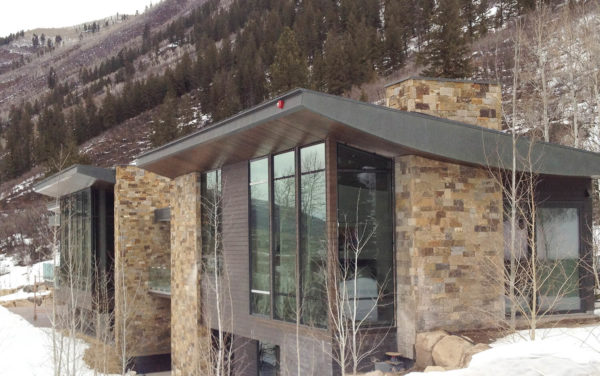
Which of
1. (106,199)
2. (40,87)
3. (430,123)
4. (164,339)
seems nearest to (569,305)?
(430,123)

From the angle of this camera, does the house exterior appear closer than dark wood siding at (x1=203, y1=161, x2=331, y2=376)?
Yes

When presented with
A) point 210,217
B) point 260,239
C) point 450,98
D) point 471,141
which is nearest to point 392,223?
point 471,141

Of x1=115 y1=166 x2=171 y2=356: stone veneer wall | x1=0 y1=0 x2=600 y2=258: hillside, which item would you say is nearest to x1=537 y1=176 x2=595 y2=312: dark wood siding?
x1=0 y1=0 x2=600 y2=258: hillside

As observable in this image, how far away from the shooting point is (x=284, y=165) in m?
13.4

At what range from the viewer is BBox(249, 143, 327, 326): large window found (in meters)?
12.1

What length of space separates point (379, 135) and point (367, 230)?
2.17 metres

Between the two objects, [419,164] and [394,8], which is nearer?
[419,164]

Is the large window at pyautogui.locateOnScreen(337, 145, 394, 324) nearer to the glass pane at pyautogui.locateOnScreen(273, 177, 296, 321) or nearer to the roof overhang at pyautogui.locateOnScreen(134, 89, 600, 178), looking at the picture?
the roof overhang at pyautogui.locateOnScreen(134, 89, 600, 178)

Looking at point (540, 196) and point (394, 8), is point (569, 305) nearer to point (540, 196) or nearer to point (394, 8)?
point (540, 196)

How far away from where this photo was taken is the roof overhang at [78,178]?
74.3ft

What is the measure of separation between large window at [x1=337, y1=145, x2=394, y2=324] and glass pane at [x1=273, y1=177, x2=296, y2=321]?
142 centimetres

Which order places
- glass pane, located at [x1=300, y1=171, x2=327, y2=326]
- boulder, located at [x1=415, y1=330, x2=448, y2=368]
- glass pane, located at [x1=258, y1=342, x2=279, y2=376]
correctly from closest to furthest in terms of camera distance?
1. boulder, located at [x1=415, y1=330, x2=448, y2=368]
2. glass pane, located at [x1=300, y1=171, x2=327, y2=326]
3. glass pane, located at [x1=258, y1=342, x2=279, y2=376]

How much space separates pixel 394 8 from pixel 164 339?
184 ft

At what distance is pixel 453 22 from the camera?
37188mm
